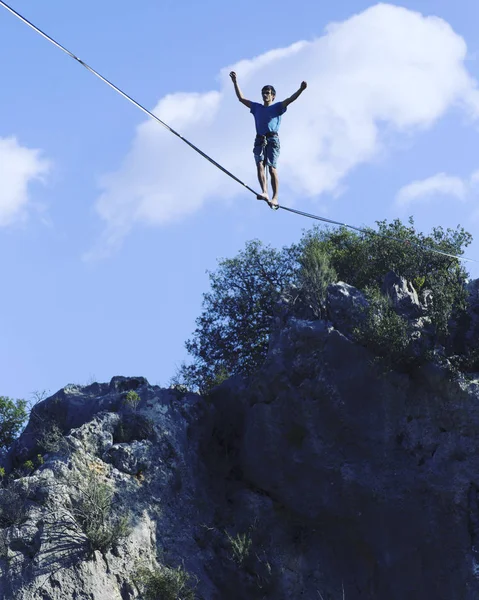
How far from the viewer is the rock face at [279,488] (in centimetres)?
2125

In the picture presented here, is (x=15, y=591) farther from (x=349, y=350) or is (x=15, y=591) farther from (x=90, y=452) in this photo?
(x=349, y=350)

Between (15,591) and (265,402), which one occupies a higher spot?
(265,402)

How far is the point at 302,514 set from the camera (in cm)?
2355

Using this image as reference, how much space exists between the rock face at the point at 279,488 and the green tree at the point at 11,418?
133 inches

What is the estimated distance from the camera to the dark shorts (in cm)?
1936

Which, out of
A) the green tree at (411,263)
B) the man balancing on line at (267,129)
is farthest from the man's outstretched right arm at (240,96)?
the green tree at (411,263)

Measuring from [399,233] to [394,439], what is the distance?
8694 mm

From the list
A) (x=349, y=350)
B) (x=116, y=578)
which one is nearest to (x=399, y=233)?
(x=349, y=350)

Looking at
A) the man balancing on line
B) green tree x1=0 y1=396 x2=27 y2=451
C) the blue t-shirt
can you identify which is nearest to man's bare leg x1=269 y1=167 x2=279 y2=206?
the man balancing on line

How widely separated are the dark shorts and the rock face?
589cm

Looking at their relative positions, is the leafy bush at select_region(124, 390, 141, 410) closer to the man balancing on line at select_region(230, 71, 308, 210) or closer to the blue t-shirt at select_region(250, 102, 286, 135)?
the man balancing on line at select_region(230, 71, 308, 210)

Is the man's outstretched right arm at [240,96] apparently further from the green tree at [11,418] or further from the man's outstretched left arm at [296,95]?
the green tree at [11,418]

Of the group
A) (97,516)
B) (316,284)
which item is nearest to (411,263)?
(316,284)

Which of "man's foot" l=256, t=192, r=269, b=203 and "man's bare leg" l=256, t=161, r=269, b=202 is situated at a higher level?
"man's bare leg" l=256, t=161, r=269, b=202
